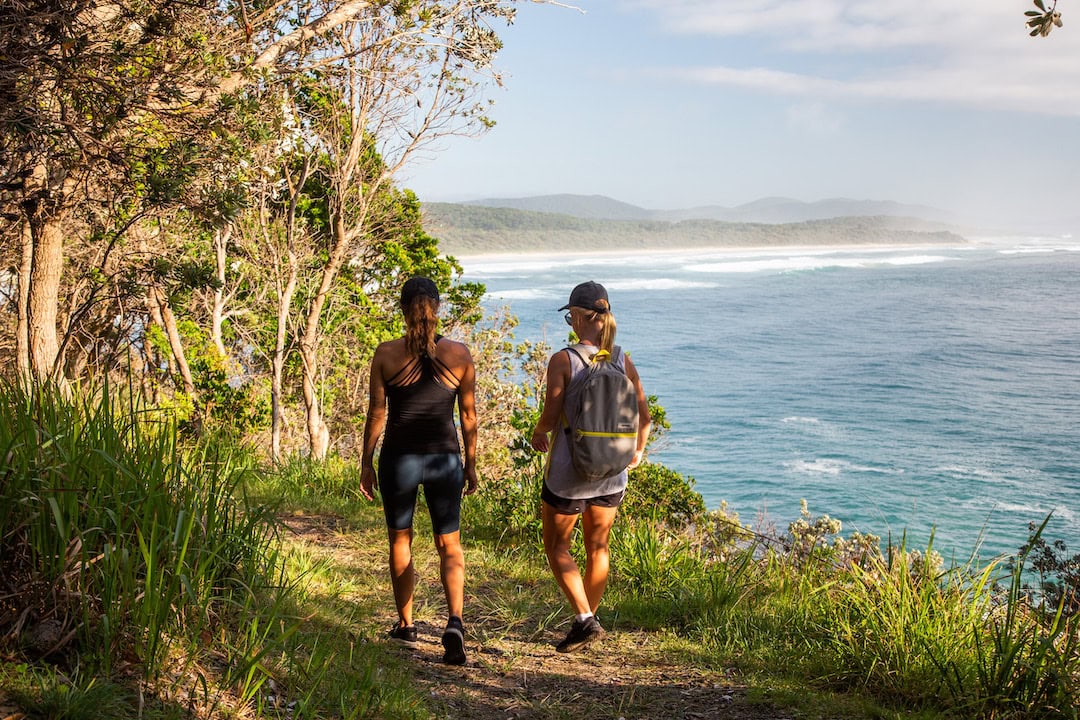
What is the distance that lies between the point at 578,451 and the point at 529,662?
1102 millimetres

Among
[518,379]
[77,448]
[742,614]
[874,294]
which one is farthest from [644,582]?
[874,294]

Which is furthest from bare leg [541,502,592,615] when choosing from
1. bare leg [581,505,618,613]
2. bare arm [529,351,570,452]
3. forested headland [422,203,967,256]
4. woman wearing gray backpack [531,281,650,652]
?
forested headland [422,203,967,256]

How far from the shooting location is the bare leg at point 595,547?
4277 millimetres

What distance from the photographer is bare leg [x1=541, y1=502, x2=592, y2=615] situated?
4.20m

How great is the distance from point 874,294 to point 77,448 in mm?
72896

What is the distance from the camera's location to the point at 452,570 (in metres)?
4.12

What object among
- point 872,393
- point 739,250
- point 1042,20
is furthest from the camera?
point 739,250

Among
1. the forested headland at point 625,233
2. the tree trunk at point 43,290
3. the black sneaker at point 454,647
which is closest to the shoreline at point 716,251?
the forested headland at point 625,233

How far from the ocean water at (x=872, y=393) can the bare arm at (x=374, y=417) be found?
227 centimetres

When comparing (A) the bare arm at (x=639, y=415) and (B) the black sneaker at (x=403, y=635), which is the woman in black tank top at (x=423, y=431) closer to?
(B) the black sneaker at (x=403, y=635)

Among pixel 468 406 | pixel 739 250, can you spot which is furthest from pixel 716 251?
pixel 468 406

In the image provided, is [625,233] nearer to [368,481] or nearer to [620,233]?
[620,233]

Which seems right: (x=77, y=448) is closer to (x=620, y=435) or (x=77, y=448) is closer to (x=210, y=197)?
(x=620, y=435)

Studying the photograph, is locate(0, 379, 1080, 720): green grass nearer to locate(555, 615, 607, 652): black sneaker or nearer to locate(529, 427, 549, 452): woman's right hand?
locate(555, 615, 607, 652): black sneaker
